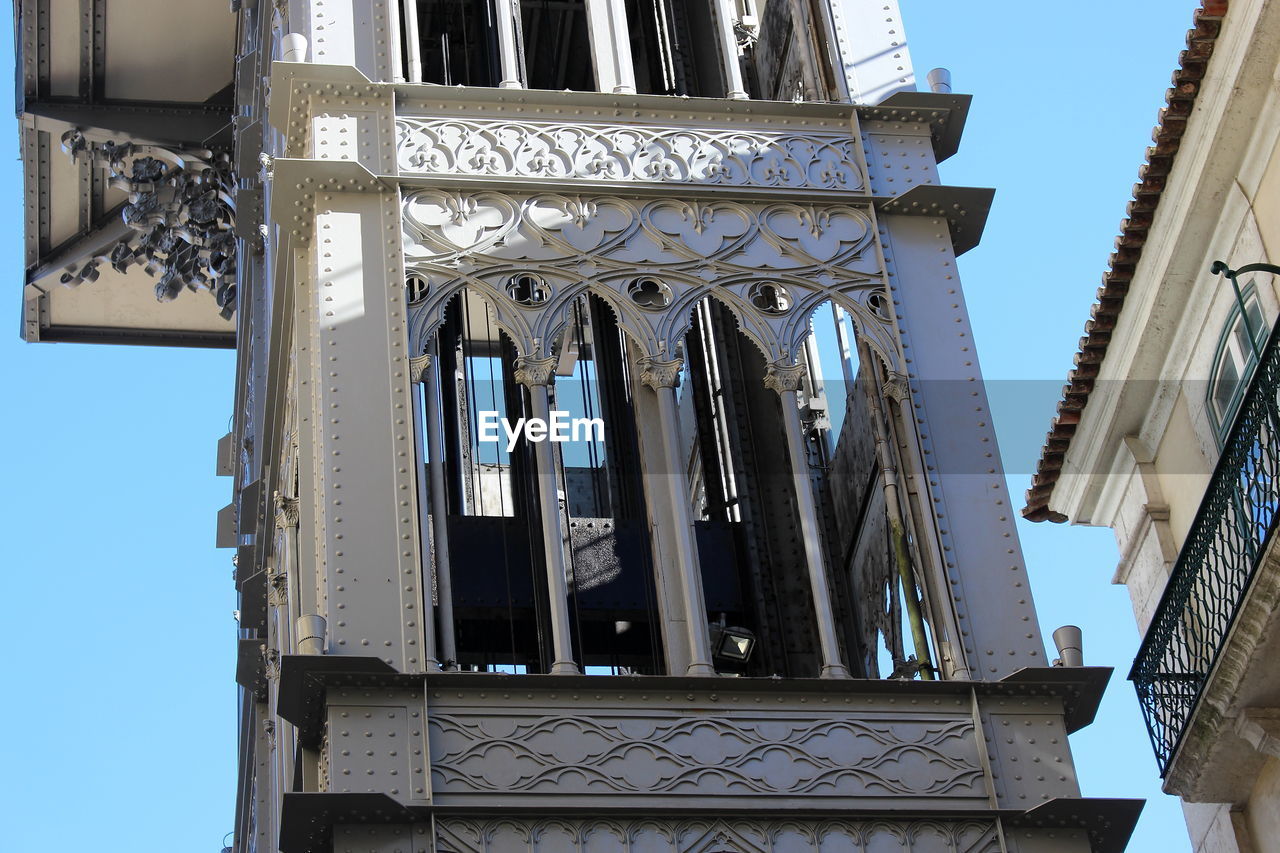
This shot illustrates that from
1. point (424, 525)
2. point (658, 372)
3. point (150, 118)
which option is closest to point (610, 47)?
point (658, 372)

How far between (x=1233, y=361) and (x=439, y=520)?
6733mm

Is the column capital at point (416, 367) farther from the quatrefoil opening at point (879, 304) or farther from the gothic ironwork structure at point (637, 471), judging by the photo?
the quatrefoil opening at point (879, 304)

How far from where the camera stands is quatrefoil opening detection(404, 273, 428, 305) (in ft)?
43.0

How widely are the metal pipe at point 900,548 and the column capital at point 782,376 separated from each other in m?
0.67

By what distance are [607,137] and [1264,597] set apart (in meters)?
5.00

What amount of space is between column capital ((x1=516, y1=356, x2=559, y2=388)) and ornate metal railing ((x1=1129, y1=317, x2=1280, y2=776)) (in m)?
4.28

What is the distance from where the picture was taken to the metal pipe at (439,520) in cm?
1205

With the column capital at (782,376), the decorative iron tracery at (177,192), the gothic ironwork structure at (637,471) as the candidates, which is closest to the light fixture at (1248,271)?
the gothic ironwork structure at (637,471)

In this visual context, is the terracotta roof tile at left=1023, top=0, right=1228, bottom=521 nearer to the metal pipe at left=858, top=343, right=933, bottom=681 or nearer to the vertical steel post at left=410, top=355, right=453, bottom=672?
the metal pipe at left=858, top=343, right=933, bottom=681

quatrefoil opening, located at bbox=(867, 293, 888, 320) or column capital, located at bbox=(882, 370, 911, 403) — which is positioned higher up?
quatrefoil opening, located at bbox=(867, 293, 888, 320)

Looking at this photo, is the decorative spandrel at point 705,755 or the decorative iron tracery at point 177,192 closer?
the decorative spandrel at point 705,755

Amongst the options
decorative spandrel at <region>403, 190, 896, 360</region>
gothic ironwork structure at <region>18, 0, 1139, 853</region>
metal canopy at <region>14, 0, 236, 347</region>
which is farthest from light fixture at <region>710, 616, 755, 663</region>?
metal canopy at <region>14, 0, 236, 347</region>

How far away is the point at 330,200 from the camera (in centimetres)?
1341

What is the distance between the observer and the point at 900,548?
12953 millimetres
